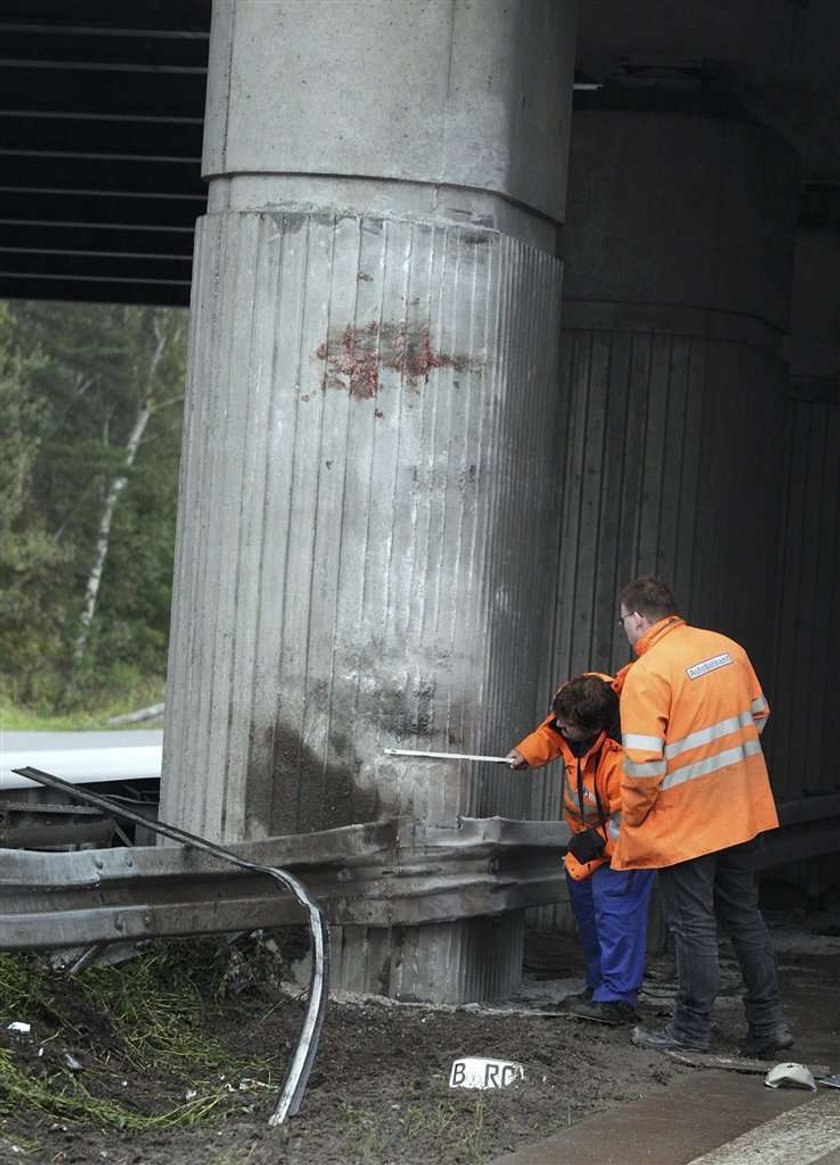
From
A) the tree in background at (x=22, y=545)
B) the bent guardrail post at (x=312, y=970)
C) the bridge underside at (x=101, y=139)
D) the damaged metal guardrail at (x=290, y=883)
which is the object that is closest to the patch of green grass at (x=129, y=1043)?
the bent guardrail post at (x=312, y=970)

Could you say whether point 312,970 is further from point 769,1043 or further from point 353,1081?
point 769,1043

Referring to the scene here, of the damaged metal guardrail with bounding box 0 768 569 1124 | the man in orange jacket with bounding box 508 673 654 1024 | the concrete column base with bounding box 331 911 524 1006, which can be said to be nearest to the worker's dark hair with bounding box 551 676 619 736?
the man in orange jacket with bounding box 508 673 654 1024

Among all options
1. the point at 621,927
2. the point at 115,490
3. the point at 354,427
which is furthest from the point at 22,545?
the point at 621,927

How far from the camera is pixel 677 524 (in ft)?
37.5

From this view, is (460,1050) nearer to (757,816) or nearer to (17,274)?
(757,816)

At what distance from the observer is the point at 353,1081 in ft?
22.5

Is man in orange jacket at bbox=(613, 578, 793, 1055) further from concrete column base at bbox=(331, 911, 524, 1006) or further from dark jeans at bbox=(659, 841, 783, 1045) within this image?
concrete column base at bbox=(331, 911, 524, 1006)

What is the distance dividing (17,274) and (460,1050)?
17.3 meters

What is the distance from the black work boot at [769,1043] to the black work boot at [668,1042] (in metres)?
0.22

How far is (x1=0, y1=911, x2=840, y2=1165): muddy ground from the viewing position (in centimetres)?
598

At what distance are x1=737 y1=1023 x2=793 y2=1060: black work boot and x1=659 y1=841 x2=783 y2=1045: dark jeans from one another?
0.02 metres

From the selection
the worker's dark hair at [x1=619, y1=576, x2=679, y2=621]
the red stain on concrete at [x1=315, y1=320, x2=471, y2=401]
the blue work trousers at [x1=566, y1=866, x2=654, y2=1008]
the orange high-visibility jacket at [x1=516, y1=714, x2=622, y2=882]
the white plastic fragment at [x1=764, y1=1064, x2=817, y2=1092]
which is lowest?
the white plastic fragment at [x1=764, y1=1064, x2=817, y2=1092]

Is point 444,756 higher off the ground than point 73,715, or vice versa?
point 444,756

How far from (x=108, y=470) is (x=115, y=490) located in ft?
1.85
